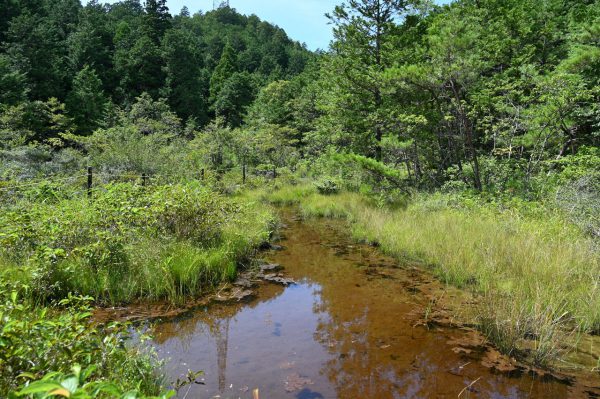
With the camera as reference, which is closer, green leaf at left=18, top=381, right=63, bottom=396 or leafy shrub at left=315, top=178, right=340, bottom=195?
green leaf at left=18, top=381, right=63, bottom=396

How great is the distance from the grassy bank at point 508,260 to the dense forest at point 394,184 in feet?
0.11

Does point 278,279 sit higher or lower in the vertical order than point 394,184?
lower

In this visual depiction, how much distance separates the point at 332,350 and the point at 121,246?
133 inches

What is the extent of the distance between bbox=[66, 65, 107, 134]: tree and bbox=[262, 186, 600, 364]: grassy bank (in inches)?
985

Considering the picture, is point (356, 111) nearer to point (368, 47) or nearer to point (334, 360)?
point (368, 47)

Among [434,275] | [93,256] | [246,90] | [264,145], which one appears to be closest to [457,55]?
[434,275]

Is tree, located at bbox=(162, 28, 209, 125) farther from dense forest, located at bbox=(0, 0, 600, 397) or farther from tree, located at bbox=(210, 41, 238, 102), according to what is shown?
dense forest, located at bbox=(0, 0, 600, 397)

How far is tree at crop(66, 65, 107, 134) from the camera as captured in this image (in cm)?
2842

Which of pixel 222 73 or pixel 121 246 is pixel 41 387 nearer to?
pixel 121 246

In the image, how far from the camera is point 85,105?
29250mm

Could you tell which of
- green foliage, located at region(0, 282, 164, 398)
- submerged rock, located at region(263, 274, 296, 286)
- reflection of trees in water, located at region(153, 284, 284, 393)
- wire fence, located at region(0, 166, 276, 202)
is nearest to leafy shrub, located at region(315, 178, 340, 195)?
wire fence, located at region(0, 166, 276, 202)

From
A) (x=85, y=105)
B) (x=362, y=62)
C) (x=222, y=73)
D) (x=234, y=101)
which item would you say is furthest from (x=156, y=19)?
(x=362, y=62)

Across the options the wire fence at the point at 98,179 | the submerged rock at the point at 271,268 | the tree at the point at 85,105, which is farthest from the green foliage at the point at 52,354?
the tree at the point at 85,105

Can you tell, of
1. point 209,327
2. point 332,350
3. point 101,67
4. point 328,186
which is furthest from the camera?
point 101,67
